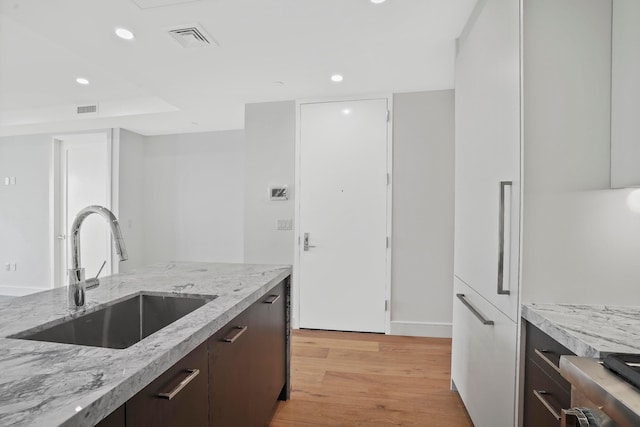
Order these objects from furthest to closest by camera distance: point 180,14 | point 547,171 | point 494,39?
point 180,14 → point 494,39 → point 547,171

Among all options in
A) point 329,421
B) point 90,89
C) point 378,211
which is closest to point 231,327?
point 329,421

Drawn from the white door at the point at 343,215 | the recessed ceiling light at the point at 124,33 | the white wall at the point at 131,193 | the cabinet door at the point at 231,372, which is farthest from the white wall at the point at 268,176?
the white wall at the point at 131,193

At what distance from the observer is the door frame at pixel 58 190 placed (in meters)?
4.53

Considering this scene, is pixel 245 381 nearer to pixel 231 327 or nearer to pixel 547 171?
pixel 231 327

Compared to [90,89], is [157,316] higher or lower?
lower

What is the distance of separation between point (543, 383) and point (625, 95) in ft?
3.58

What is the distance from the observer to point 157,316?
55.2 inches

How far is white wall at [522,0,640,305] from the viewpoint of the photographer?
1191 mm

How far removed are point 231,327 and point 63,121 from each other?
461 centimetres

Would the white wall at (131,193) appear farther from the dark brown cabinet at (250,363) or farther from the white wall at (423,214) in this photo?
the white wall at (423,214)

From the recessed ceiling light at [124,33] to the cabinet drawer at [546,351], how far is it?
2925 mm

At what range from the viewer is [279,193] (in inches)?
134

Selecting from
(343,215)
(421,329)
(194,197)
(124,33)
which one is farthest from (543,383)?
(194,197)

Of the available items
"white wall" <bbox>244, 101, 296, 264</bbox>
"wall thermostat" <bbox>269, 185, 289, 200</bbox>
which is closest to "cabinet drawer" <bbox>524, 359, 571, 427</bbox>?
"white wall" <bbox>244, 101, 296, 264</bbox>
